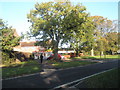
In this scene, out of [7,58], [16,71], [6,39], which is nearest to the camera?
[16,71]

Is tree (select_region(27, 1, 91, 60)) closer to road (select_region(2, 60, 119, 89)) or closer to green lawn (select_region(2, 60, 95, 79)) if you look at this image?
green lawn (select_region(2, 60, 95, 79))

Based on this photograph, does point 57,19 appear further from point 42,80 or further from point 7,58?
point 42,80

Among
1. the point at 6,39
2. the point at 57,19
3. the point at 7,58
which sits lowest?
the point at 7,58

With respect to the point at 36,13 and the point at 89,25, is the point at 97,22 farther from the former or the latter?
the point at 36,13

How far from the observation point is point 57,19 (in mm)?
22766

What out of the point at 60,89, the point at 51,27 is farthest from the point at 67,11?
the point at 60,89

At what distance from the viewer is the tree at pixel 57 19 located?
22.3 meters

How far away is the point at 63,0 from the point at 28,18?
7626 millimetres

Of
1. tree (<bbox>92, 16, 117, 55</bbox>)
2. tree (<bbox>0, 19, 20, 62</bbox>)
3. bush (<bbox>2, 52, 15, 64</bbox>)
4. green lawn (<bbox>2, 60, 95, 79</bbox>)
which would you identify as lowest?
green lawn (<bbox>2, 60, 95, 79</bbox>)

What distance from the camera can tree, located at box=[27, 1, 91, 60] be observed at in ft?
73.2

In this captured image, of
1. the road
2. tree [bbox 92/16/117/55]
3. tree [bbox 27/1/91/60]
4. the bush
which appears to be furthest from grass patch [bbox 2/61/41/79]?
tree [bbox 92/16/117/55]

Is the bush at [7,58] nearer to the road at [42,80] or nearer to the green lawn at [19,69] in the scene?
the green lawn at [19,69]

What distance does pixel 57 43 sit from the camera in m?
25.7

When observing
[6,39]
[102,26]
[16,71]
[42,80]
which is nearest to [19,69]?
[16,71]
